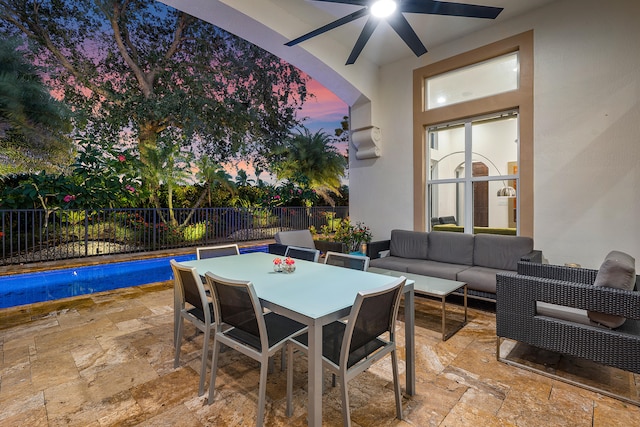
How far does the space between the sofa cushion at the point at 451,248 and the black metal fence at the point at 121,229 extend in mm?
5792

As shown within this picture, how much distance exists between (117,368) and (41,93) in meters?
7.27

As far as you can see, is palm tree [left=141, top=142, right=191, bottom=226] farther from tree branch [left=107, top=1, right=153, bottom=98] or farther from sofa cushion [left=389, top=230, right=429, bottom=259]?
sofa cushion [left=389, top=230, right=429, bottom=259]

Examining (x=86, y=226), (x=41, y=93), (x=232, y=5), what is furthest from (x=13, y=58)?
(x=232, y=5)

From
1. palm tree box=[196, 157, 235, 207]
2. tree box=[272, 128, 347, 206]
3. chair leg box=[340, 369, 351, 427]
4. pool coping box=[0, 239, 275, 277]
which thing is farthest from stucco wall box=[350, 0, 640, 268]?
palm tree box=[196, 157, 235, 207]

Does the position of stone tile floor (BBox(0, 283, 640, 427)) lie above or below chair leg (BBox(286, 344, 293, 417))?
below

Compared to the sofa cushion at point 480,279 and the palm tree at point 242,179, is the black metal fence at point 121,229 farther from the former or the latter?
the sofa cushion at point 480,279

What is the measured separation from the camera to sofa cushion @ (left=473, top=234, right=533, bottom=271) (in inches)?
145

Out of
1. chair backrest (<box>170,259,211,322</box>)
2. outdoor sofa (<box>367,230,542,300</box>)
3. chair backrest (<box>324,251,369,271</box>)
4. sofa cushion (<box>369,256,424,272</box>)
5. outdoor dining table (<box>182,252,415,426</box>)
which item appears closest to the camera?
outdoor dining table (<box>182,252,415,426</box>)

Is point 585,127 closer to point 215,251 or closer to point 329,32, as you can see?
point 329,32

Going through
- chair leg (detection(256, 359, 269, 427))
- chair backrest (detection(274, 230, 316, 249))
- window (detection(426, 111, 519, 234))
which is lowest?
chair leg (detection(256, 359, 269, 427))

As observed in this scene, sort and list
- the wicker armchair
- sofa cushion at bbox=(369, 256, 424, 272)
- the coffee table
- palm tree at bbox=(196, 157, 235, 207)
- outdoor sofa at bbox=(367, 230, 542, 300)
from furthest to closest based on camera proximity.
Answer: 1. palm tree at bbox=(196, 157, 235, 207)
2. sofa cushion at bbox=(369, 256, 424, 272)
3. outdoor sofa at bbox=(367, 230, 542, 300)
4. the coffee table
5. the wicker armchair

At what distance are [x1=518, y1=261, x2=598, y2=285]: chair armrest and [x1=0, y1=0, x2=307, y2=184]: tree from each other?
855 centimetres

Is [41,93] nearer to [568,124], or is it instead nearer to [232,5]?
[232,5]

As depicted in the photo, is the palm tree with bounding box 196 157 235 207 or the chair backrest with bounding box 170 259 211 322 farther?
the palm tree with bounding box 196 157 235 207
